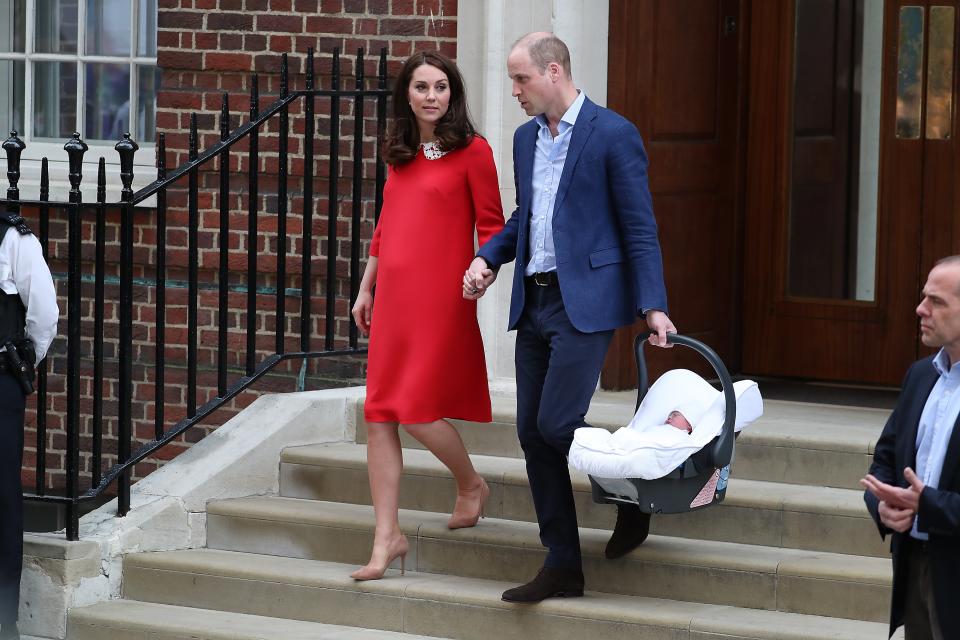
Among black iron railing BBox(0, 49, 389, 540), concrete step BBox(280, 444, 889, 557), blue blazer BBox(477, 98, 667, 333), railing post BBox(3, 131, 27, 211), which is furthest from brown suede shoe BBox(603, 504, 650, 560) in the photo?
railing post BBox(3, 131, 27, 211)

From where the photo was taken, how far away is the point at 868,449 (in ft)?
19.6

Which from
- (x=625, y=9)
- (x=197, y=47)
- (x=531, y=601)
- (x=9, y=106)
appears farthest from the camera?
(x=9, y=106)

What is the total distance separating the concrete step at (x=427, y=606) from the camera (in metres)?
5.26

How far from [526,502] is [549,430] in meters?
0.91

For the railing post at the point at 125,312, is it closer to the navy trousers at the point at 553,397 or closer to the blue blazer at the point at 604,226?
the navy trousers at the point at 553,397

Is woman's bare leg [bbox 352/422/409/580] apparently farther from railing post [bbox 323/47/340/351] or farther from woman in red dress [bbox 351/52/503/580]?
railing post [bbox 323/47/340/351]

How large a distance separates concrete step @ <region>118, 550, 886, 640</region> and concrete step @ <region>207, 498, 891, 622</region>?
0.06 m

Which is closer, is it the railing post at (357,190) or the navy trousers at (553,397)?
the navy trousers at (553,397)

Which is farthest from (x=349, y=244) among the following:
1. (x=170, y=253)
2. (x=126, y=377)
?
(x=126, y=377)

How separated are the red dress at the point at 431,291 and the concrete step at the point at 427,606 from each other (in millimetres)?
583

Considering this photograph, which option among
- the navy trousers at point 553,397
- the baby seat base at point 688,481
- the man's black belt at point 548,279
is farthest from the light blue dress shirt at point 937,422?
the man's black belt at point 548,279

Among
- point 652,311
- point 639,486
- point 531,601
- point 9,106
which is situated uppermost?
point 9,106

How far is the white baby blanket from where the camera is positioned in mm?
4988

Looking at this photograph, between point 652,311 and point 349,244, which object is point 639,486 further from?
point 349,244
